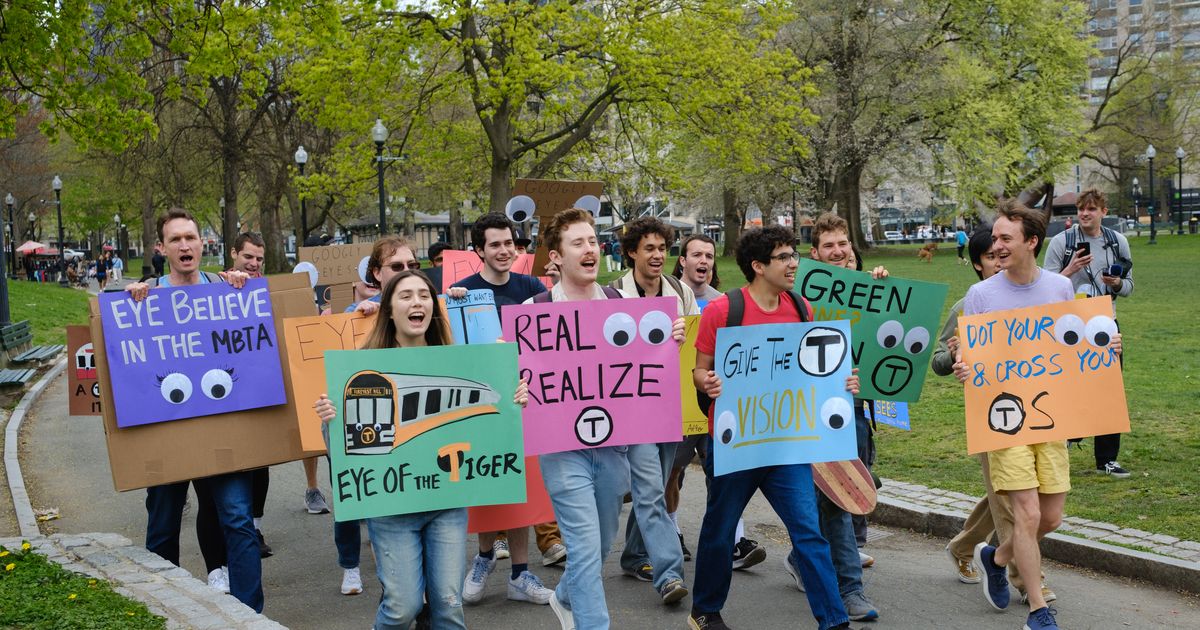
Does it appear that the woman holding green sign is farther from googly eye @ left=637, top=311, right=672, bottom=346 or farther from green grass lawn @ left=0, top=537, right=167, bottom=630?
green grass lawn @ left=0, top=537, right=167, bottom=630

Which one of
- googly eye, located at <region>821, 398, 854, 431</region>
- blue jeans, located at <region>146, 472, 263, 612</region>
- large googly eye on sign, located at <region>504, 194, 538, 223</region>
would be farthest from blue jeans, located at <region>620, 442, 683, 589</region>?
large googly eye on sign, located at <region>504, 194, 538, 223</region>

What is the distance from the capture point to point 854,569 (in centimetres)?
600

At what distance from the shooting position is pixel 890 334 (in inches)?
260

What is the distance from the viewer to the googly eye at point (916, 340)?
6.59 metres

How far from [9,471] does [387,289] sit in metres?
6.95

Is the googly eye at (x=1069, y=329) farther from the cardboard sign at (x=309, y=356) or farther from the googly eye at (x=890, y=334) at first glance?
the cardboard sign at (x=309, y=356)

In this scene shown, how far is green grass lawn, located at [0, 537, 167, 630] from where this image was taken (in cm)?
511

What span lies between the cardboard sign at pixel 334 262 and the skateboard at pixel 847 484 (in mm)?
7373

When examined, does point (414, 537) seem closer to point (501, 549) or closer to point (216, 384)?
point (216, 384)

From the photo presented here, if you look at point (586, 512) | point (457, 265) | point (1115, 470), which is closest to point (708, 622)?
point (586, 512)

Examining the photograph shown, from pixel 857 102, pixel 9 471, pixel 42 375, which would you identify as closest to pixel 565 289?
pixel 9 471

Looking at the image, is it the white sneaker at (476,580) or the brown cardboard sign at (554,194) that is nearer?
the white sneaker at (476,580)

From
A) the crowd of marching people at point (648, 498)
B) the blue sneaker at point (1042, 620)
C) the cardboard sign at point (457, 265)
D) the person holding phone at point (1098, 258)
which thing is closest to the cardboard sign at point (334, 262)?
the cardboard sign at point (457, 265)

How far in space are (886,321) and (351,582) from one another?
320 cm
